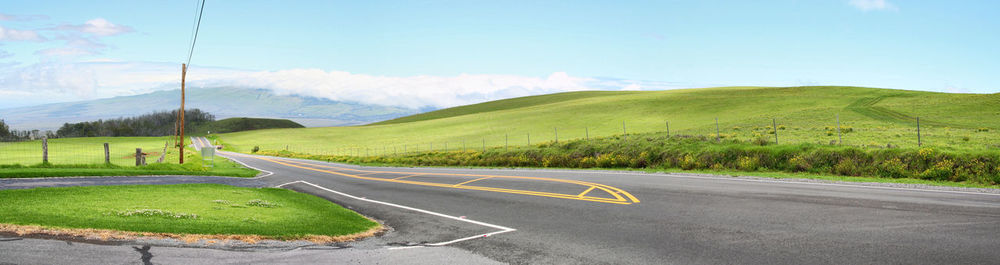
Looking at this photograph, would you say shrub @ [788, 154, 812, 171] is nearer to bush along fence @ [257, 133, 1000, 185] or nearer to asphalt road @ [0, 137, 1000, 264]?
bush along fence @ [257, 133, 1000, 185]

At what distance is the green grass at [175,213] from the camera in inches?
327

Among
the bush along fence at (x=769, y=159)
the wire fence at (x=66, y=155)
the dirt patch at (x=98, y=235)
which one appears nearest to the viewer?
the dirt patch at (x=98, y=235)

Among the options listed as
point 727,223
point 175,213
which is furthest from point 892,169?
point 175,213

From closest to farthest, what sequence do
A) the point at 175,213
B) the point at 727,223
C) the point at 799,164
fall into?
the point at 727,223 → the point at 175,213 → the point at 799,164

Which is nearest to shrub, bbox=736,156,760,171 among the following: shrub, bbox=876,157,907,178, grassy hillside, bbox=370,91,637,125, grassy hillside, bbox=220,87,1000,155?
shrub, bbox=876,157,907,178

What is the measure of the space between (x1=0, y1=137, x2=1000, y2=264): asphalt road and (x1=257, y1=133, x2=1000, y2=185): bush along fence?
406cm

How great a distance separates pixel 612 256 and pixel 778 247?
2399 mm

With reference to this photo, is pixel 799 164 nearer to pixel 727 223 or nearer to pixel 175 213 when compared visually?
pixel 727 223

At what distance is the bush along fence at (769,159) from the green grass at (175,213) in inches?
602

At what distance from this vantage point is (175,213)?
1003 centimetres

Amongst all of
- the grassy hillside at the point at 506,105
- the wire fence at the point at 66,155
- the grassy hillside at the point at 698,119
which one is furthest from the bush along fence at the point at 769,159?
the grassy hillside at the point at 506,105

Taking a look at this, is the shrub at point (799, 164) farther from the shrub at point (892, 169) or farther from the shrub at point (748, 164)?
the shrub at point (892, 169)

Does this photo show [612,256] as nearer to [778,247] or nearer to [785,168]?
[778,247]

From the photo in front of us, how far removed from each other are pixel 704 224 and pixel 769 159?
41.5 feet
